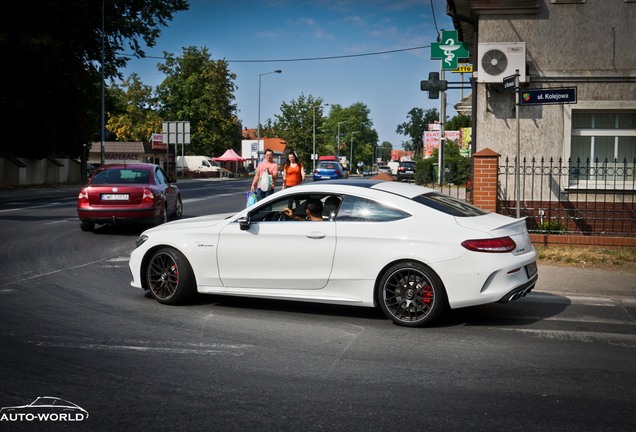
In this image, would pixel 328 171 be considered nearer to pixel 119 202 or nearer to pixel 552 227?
pixel 119 202

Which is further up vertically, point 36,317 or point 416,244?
point 416,244

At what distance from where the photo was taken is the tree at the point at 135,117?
286 feet

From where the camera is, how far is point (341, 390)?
4.69m

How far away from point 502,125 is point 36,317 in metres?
9.87

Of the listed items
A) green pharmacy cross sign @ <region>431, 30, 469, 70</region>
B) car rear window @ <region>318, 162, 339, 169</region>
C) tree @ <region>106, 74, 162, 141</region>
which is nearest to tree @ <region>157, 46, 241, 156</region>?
tree @ <region>106, 74, 162, 141</region>

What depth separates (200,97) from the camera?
8106 centimetres

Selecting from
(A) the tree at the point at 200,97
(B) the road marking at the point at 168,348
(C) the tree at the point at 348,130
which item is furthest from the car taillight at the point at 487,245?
(C) the tree at the point at 348,130

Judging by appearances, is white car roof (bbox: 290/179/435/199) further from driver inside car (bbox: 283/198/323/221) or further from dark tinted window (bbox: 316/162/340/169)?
dark tinted window (bbox: 316/162/340/169)

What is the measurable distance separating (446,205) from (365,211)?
33.1 inches

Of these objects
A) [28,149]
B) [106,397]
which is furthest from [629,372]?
[28,149]

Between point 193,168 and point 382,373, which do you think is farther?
point 193,168

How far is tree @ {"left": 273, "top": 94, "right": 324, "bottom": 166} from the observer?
98.1m

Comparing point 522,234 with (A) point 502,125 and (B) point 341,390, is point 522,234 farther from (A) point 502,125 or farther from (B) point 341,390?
(A) point 502,125

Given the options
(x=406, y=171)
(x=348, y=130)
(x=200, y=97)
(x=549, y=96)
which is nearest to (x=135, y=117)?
(x=200, y=97)
